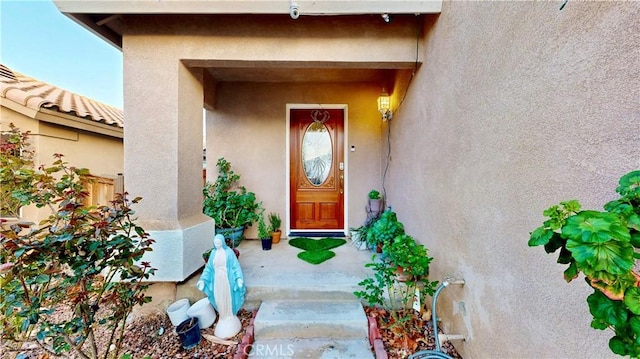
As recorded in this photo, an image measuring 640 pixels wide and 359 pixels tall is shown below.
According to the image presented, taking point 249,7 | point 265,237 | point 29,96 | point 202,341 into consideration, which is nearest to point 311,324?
point 202,341

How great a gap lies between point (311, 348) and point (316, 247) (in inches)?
70.2

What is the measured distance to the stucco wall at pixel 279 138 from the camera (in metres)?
4.32

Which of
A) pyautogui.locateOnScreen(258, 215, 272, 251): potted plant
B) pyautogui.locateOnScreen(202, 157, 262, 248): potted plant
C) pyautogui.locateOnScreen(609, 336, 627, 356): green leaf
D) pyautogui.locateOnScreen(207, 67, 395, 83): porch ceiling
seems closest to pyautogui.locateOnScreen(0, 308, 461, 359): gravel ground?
pyautogui.locateOnScreen(258, 215, 272, 251): potted plant

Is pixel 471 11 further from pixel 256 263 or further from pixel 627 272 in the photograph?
pixel 256 263

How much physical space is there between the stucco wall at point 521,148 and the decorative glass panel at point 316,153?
2.37m

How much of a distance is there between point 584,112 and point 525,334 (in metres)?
1.13

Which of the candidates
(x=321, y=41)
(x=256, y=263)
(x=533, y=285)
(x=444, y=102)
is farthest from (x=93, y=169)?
(x=533, y=285)

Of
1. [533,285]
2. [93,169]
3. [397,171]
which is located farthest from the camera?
[93,169]

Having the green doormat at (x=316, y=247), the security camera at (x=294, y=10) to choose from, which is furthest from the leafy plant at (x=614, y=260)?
the green doormat at (x=316, y=247)

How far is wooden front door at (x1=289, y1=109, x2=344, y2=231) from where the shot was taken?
174 inches

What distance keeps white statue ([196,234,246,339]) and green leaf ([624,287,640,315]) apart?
2.26 meters

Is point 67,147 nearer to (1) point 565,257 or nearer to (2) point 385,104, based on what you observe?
(2) point 385,104

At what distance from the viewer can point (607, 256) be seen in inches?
20.8

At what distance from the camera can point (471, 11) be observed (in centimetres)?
172
